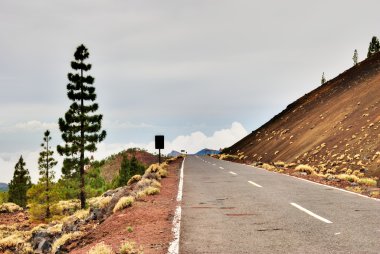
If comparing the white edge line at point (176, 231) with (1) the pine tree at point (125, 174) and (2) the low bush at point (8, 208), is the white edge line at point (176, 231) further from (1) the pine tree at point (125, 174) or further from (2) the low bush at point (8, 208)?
(1) the pine tree at point (125, 174)

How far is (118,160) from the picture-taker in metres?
114

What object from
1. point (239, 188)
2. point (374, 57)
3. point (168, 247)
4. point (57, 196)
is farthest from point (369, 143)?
point (374, 57)

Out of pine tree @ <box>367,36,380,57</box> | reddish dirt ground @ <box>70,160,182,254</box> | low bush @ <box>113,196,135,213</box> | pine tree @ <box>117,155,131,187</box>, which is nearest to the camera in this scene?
reddish dirt ground @ <box>70,160,182,254</box>

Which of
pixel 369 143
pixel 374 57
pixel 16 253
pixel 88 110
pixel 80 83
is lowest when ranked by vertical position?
pixel 16 253

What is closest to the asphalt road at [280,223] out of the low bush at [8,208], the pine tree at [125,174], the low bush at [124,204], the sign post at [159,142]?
the low bush at [124,204]

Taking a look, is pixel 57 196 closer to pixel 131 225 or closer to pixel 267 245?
pixel 131 225

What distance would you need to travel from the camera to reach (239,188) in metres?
15.4

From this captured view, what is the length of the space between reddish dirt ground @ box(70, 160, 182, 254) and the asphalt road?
42 cm

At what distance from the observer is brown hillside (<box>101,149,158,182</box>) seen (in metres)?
110

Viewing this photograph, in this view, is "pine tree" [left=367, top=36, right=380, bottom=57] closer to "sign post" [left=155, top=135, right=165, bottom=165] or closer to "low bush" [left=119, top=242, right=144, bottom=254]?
"sign post" [left=155, top=135, right=165, bottom=165]

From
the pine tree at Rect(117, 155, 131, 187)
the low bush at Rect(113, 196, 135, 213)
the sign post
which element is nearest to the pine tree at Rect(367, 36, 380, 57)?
the pine tree at Rect(117, 155, 131, 187)

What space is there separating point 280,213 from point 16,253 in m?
18.1

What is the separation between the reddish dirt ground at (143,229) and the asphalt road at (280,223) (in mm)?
418

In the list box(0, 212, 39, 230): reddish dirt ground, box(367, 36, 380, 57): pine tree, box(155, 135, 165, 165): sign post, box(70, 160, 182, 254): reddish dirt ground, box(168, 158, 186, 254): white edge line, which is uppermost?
box(367, 36, 380, 57): pine tree
